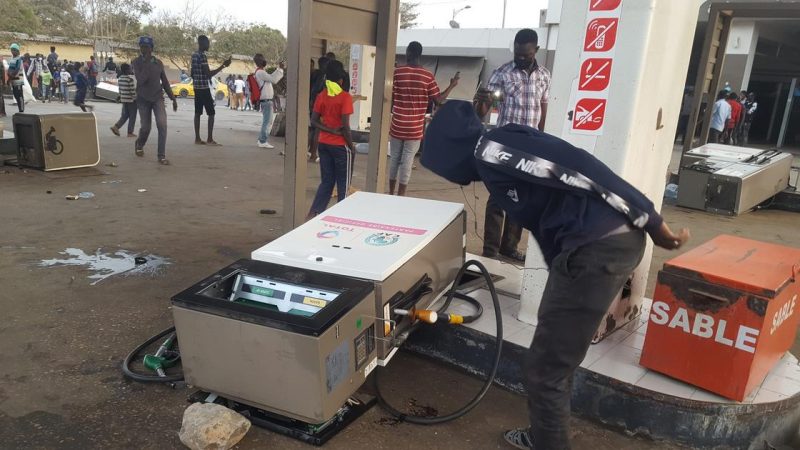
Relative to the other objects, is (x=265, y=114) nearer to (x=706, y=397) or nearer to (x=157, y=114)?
(x=157, y=114)

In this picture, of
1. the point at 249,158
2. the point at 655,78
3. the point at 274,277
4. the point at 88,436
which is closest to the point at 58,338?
the point at 88,436

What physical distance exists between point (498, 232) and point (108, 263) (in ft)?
10.3

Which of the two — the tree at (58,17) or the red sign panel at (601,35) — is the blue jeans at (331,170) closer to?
the red sign panel at (601,35)

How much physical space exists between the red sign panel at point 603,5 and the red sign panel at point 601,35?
0.19 feet

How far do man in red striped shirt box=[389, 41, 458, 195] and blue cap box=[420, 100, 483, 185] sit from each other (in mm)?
3661

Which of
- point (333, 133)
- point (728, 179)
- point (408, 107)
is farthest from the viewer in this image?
point (728, 179)

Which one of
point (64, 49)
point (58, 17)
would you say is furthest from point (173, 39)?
point (58, 17)

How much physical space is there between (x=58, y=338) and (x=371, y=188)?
8.16ft

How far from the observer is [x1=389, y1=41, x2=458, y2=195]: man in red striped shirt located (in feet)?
19.6

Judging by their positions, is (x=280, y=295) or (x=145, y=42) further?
(x=145, y=42)

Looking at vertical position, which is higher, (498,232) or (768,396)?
(498,232)

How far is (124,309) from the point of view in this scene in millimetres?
3631

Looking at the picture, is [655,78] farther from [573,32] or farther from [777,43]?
[777,43]

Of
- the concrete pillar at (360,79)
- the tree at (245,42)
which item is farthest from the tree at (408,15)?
the concrete pillar at (360,79)
